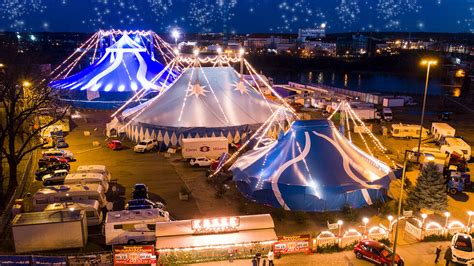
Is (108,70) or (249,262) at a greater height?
(108,70)

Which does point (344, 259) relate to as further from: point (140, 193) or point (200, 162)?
point (200, 162)

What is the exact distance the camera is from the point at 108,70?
4297 cm

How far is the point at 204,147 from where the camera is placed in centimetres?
2455

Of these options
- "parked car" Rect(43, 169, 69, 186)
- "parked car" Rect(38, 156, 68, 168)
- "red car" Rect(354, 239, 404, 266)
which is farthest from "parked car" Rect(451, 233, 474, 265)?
"parked car" Rect(38, 156, 68, 168)

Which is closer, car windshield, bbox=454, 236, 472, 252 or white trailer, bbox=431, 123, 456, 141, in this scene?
car windshield, bbox=454, 236, 472, 252

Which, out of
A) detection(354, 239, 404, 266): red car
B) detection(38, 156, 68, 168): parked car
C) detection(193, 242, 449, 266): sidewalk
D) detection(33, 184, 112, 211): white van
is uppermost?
detection(33, 184, 112, 211): white van

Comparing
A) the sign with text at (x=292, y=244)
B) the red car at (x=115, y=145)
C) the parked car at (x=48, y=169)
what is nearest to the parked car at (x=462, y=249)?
the sign with text at (x=292, y=244)

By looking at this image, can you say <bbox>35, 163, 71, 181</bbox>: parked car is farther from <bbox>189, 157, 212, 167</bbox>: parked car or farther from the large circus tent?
<bbox>189, 157, 212, 167</bbox>: parked car

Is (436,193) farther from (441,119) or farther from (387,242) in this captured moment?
(441,119)

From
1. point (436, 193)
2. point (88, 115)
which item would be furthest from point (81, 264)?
point (88, 115)

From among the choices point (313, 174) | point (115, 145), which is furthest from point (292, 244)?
point (115, 145)

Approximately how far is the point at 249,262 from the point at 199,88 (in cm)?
1736

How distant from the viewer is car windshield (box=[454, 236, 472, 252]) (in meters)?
13.4

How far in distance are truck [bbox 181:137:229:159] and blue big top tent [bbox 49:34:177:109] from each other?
1571cm
